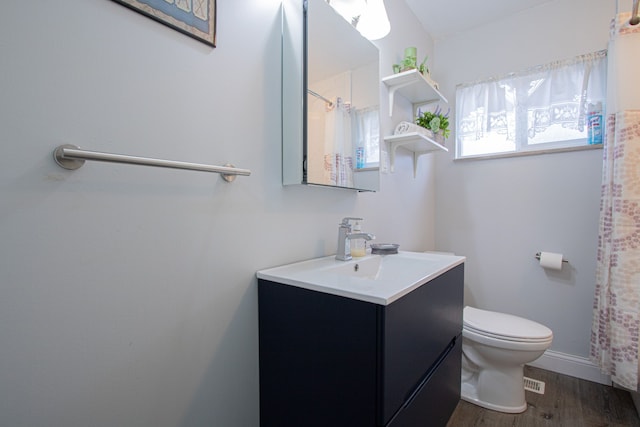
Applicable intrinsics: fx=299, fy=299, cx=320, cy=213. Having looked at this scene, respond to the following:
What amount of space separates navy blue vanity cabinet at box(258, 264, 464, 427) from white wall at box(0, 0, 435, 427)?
10 cm

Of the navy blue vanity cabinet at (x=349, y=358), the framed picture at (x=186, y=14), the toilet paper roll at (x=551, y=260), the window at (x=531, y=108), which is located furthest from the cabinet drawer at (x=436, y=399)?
the window at (x=531, y=108)

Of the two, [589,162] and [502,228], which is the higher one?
[589,162]

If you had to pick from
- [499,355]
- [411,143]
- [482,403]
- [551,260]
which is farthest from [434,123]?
[482,403]

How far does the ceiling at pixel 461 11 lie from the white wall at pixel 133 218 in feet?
5.15

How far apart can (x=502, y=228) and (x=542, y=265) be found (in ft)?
1.16

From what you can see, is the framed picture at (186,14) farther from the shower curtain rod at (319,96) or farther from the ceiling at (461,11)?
the ceiling at (461,11)

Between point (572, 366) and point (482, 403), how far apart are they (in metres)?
0.81

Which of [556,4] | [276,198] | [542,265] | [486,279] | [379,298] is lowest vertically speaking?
[486,279]

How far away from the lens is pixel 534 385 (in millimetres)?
1891

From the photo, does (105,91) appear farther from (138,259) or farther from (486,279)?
(486,279)

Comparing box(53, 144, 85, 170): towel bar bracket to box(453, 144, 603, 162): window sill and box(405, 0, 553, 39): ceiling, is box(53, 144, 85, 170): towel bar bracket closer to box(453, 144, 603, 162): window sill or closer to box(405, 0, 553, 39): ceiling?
box(405, 0, 553, 39): ceiling

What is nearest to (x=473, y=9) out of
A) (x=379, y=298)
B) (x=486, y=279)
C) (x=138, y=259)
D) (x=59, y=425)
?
(x=486, y=279)

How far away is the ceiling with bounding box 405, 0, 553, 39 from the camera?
6.78 feet

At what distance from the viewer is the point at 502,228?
226cm
